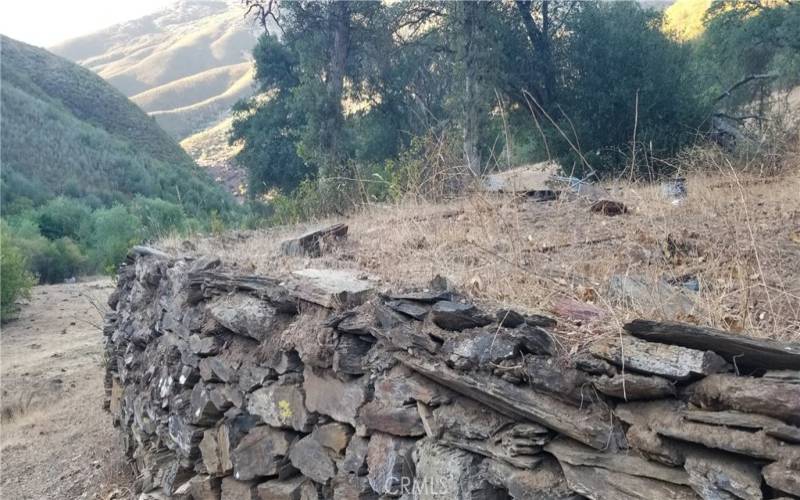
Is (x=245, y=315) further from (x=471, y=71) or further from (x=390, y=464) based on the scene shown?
(x=471, y=71)

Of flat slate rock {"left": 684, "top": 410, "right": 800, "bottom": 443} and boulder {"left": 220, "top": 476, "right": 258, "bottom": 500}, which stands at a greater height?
flat slate rock {"left": 684, "top": 410, "right": 800, "bottom": 443}

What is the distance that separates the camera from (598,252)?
4.12m

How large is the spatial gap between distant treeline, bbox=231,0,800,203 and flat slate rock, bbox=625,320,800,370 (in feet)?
20.2

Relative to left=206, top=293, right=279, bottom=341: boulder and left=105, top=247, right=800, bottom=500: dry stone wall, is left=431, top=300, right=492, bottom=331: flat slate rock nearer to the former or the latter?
left=105, top=247, right=800, bottom=500: dry stone wall

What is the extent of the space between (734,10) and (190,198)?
22.5m

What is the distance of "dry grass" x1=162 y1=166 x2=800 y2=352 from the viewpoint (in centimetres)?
285

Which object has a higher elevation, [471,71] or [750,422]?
[471,71]

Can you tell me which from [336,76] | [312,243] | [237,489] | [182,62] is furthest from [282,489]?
[182,62]

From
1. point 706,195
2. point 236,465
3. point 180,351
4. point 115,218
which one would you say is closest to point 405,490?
point 236,465

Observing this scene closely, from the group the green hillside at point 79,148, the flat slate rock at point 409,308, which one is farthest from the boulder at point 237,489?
the green hillside at point 79,148

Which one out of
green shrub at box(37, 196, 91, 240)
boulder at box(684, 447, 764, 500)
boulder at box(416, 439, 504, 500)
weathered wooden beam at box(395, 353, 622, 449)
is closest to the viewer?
boulder at box(684, 447, 764, 500)

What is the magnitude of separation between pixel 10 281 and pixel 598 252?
15.3 meters

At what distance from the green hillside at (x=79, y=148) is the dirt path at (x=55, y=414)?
34.6 feet

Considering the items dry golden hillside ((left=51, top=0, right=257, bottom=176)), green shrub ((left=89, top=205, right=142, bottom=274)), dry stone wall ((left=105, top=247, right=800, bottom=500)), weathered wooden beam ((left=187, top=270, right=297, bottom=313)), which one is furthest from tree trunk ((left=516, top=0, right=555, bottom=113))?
dry golden hillside ((left=51, top=0, right=257, bottom=176))
